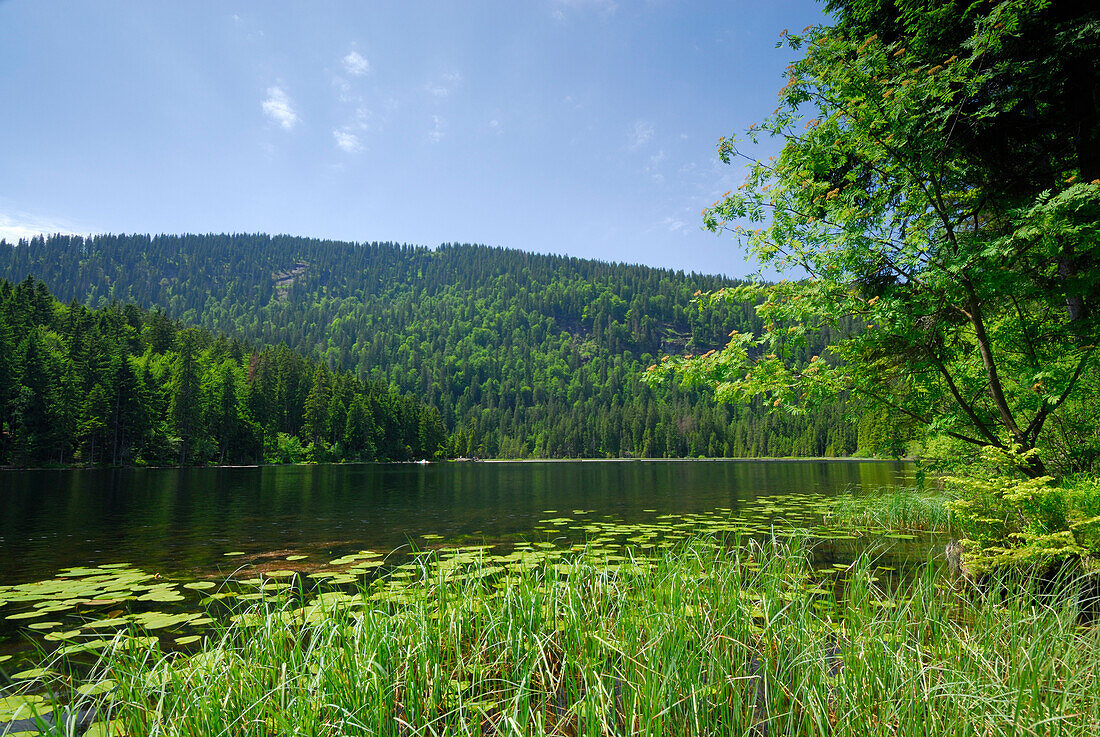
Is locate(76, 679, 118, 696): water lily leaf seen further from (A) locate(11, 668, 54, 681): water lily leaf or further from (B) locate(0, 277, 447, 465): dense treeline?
(B) locate(0, 277, 447, 465): dense treeline

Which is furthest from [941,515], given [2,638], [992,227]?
[2,638]

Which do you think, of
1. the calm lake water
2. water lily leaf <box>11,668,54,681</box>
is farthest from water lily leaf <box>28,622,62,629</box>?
the calm lake water

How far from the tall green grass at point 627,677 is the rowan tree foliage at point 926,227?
495 cm

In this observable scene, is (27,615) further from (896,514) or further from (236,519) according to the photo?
(896,514)

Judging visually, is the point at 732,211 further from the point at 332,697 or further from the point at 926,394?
the point at 332,697

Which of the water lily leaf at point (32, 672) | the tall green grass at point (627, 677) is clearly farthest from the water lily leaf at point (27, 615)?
the tall green grass at point (627, 677)

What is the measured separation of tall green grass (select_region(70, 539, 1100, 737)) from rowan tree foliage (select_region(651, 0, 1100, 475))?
4.95 metres

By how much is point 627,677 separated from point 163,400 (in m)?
80.3

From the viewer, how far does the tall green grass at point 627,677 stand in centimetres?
332

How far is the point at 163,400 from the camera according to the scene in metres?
68.2

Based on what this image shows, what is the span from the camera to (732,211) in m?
11.1

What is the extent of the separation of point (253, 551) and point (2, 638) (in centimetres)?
640

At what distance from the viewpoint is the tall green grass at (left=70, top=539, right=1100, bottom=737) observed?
3316mm

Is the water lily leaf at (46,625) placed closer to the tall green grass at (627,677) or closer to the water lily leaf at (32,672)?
the water lily leaf at (32,672)
